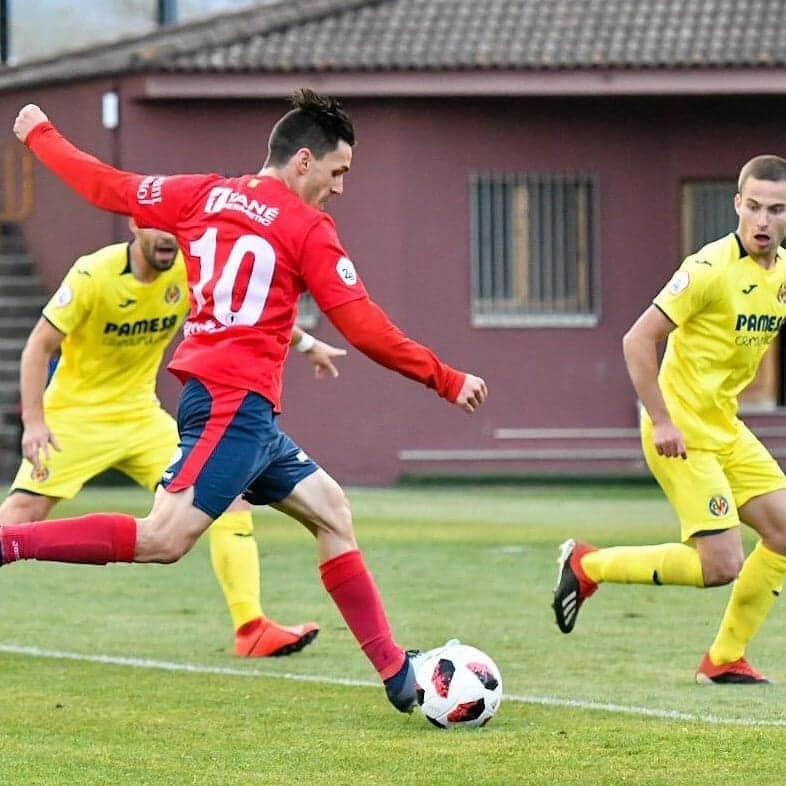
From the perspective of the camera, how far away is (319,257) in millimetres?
7156

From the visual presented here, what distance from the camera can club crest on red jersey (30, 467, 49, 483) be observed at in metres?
9.62

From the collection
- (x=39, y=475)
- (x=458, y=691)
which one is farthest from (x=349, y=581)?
(x=39, y=475)

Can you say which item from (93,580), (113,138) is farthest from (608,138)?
(93,580)

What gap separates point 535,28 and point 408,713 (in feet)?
60.9

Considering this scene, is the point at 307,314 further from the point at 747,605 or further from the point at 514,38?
the point at 747,605

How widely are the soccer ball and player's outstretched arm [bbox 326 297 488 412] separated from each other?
0.93 m

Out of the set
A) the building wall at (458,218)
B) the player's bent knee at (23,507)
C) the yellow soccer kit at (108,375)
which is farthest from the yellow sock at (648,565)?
the building wall at (458,218)

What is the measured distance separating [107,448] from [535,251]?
15932 millimetres

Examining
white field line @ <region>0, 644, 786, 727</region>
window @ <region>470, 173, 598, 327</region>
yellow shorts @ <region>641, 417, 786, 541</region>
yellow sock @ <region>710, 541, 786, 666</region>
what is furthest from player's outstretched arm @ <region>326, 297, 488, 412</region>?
window @ <region>470, 173, 598, 327</region>

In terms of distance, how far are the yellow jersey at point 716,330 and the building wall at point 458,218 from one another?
1580 centimetres

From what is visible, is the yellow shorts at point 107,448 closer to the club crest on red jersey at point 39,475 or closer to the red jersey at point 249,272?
the club crest on red jersey at point 39,475

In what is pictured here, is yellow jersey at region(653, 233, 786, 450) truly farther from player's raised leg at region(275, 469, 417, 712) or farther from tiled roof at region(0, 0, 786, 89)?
tiled roof at region(0, 0, 786, 89)

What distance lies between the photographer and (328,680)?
8.59m

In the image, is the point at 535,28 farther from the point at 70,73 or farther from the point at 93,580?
the point at 93,580
